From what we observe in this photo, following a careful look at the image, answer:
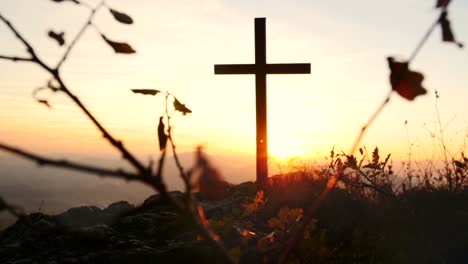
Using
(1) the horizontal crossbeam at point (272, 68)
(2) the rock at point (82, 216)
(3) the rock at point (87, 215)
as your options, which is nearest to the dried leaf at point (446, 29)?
(3) the rock at point (87, 215)

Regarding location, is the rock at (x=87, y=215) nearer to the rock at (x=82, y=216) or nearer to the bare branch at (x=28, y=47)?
the rock at (x=82, y=216)

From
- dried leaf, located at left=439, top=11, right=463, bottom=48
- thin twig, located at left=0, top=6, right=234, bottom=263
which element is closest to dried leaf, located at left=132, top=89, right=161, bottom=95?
thin twig, located at left=0, top=6, right=234, bottom=263

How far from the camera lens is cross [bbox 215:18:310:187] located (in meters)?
8.16

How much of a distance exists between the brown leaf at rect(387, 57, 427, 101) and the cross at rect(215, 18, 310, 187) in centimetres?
732

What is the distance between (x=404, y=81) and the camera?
781 mm

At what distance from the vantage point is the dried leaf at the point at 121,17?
824 mm

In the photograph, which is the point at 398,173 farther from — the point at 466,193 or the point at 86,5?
the point at 86,5

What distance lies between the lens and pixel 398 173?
750cm

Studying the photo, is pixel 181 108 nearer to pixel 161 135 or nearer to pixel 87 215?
pixel 161 135

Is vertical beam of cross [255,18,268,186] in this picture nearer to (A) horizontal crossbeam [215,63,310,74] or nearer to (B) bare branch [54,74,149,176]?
(A) horizontal crossbeam [215,63,310,74]

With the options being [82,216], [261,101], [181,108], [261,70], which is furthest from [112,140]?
[261,70]

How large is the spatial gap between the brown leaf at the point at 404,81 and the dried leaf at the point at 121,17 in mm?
390

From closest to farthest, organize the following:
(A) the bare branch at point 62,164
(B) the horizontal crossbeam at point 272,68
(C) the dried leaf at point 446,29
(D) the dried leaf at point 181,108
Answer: (A) the bare branch at point 62,164 < (C) the dried leaf at point 446,29 < (D) the dried leaf at point 181,108 < (B) the horizontal crossbeam at point 272,68

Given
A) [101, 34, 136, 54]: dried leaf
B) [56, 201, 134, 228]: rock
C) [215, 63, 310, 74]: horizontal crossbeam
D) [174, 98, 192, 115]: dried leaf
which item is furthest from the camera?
[215, 63, 310, 74]: horizontal crossbeam
